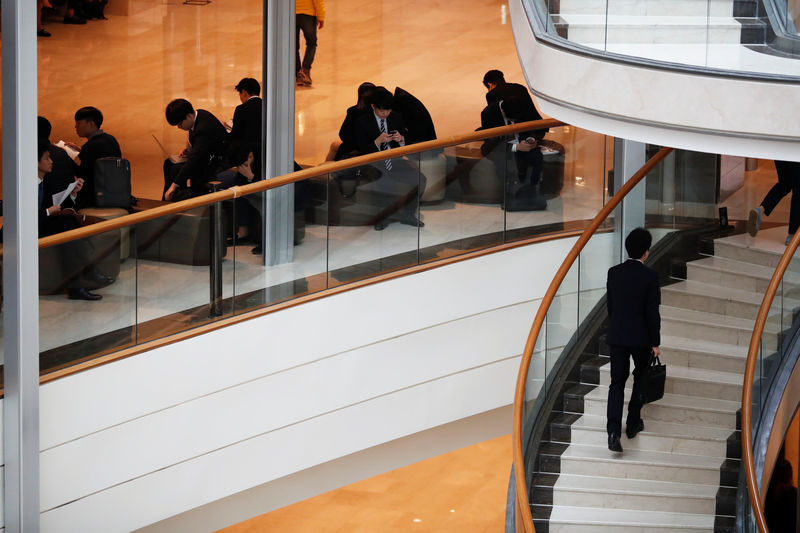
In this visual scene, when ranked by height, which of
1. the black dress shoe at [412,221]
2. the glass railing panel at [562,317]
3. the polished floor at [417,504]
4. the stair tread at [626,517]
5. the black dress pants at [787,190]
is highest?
the black dress pants at [787,190]

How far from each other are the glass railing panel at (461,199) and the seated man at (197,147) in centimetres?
156

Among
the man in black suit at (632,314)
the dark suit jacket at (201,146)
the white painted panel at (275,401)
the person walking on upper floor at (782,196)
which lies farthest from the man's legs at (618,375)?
the dark suit jacket at (201,146)

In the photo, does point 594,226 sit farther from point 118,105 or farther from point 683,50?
point 118,105

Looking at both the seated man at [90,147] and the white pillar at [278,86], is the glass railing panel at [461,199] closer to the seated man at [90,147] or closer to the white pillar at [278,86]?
the white pillar at [278,86]

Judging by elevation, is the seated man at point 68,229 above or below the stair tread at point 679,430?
above

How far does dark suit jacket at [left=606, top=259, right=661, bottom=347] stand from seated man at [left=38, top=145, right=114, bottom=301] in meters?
3.12

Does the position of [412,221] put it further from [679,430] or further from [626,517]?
[626,517]

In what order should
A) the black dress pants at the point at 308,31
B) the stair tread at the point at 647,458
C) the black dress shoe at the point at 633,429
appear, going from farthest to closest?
the black dress pants at the point at 308,31, the black dress shoe at the point at 633,429, the stair tread at the point at 647,458

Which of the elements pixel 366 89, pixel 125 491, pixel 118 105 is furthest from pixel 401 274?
pixel 118 105

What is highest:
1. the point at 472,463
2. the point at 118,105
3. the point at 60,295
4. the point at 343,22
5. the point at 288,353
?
the point at 343,22

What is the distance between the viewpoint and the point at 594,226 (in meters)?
8.33

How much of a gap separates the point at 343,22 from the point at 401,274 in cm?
723

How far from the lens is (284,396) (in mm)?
7777

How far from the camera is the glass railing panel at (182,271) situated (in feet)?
23.1
